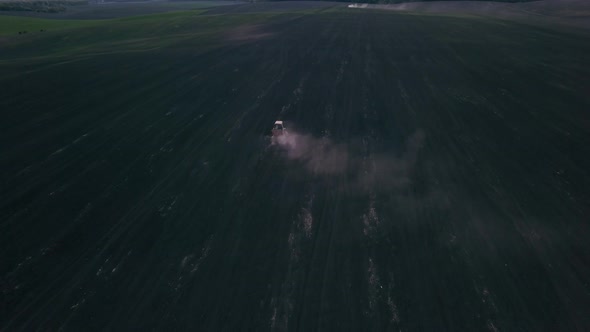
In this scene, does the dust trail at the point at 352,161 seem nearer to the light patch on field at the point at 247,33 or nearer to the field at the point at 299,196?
the field at the point at 299,196

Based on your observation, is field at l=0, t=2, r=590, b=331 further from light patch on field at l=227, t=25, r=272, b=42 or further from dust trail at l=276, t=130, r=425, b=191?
light patch on field at l=227, t=25, r=272, b=42

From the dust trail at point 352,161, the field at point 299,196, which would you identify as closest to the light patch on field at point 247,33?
the field at point 299,196

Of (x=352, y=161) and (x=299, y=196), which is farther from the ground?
(x=352, y=161)

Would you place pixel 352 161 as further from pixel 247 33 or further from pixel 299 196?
pixel 247 33

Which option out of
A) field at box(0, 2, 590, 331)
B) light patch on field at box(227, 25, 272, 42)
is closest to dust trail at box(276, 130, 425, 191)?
field at box(0, 2, 590, 331)

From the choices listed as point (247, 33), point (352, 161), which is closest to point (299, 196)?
point (352, 161)
